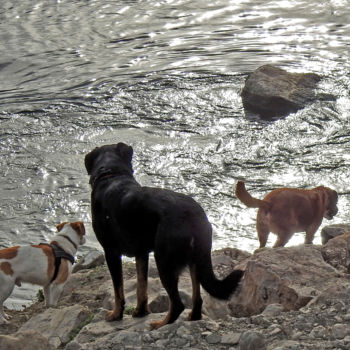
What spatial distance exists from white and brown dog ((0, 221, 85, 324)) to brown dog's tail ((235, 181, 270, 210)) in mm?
1926

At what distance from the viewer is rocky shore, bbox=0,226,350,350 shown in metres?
6.31

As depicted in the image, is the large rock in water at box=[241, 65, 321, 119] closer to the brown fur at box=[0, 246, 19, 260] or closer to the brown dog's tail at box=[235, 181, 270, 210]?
the brown dog's tail at box=[235, 181, 270, 210]

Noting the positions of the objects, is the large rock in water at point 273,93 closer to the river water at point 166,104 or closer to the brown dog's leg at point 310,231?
the river water at point 166,104

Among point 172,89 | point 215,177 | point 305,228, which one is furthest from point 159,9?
point 305,228

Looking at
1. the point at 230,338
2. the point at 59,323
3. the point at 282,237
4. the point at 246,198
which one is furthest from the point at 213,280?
the point at 282,237

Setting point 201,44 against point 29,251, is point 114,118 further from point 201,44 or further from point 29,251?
point 29,251

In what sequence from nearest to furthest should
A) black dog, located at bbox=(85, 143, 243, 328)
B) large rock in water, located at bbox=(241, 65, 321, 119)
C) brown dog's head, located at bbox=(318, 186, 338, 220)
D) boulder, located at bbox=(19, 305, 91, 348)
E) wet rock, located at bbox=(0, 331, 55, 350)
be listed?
1. wet rock, located at bbox=(0, 331, 55, 350)
2. black dog, located at bbox=(85, 143, 243, 328)
3. boulder, located at bbox=(19, 305, 91, 348)
4. brown dog's head, located at bbox=(318, 186, 338, 220)
5. large rock in water, located at bbox=(241, 65, 321, 119)

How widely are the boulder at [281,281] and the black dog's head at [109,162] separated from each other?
144cm

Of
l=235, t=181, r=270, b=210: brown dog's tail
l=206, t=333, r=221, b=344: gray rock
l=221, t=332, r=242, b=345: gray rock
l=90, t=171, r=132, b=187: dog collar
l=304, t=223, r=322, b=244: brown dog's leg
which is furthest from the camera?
l=304, t=223, r=322, b=244: brown dog's leg

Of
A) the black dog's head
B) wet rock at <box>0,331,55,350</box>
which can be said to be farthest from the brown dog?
wet rock at <box>0,331,55,350</box>

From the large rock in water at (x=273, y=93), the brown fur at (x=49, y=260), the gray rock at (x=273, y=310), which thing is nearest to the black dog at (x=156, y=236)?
the gray rock at (x=273, y=310)

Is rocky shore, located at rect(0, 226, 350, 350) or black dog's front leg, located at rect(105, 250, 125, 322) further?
black dog's front leg, located at rect(105, 250, 125, 322)

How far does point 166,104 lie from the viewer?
1858 cm

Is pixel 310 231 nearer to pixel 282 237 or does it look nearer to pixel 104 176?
pixel 282 237
